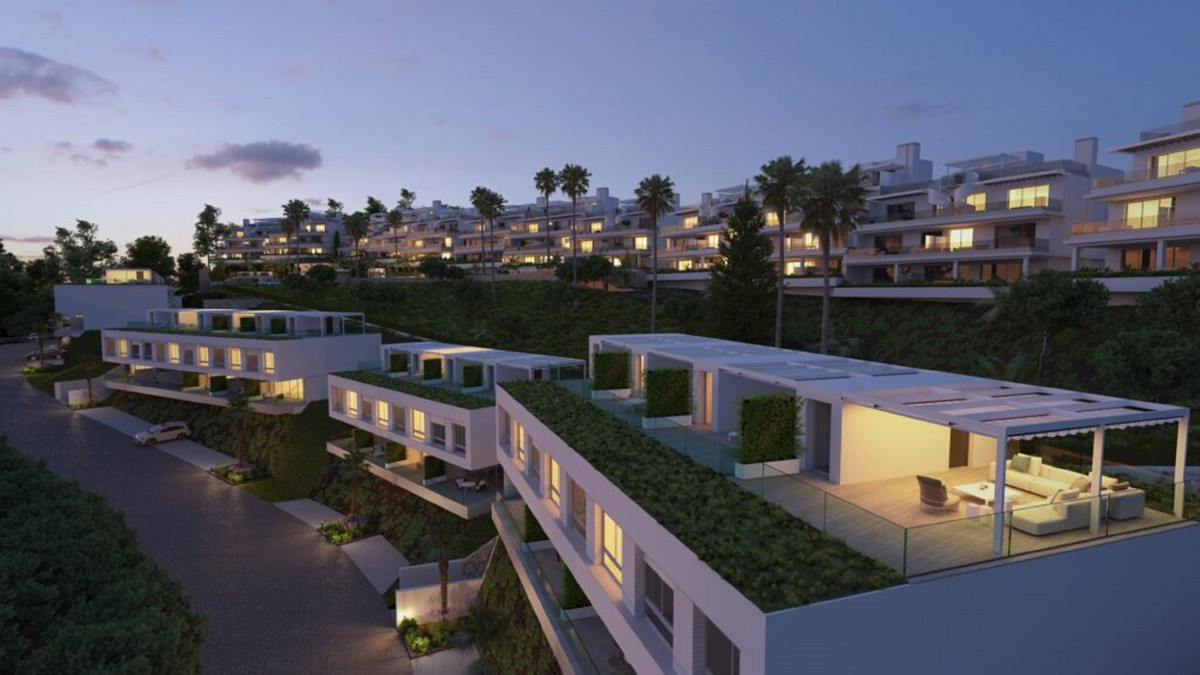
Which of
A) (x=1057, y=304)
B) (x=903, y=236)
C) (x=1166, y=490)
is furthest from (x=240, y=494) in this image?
(x=903, y=236)

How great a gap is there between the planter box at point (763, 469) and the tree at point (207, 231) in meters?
125

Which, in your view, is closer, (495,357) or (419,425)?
(419,425)

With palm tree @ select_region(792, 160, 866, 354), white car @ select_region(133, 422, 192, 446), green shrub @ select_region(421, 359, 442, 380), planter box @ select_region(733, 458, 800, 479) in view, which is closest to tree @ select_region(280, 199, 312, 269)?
white car @ select_region(133, 422, 192, 446)

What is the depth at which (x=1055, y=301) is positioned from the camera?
3106cm

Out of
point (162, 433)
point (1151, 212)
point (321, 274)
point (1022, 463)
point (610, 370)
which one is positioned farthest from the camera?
point (321, 274)

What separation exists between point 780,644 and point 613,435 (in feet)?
32.0

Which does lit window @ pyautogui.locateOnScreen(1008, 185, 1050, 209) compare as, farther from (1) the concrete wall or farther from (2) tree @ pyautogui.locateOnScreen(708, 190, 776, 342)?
(1) the concrete wall

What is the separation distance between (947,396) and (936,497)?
3006 millimetres

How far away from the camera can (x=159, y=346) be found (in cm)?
5103

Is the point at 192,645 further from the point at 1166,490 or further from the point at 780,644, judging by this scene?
the point at 1166,490

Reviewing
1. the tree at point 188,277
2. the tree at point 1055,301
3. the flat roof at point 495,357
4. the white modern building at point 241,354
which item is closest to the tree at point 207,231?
the tree at point 188,277

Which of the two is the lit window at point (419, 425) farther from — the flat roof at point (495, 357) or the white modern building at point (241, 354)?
the white modern building at point (241, 354)

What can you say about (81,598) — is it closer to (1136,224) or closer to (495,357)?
(495,357)

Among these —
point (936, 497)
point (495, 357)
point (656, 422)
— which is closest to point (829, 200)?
point (495, 357)
